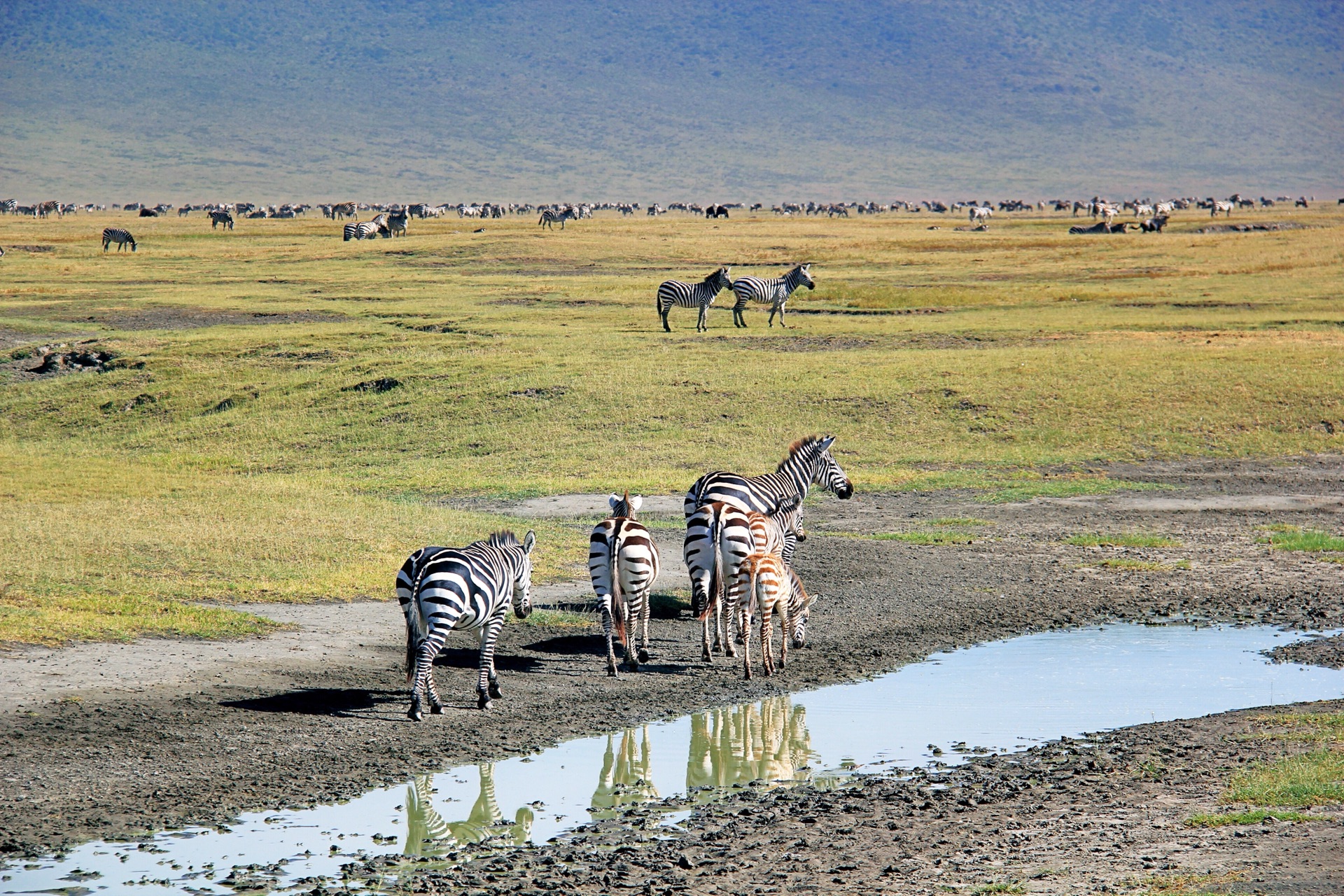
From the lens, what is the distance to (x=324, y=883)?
8.14 meters

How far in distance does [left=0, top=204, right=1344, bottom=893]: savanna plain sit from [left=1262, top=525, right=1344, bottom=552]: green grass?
11cm

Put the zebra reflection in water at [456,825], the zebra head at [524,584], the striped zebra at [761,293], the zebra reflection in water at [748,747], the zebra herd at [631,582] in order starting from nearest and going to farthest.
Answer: the zebra reflection in water at [456,825] < the zebra reflection in water at [748,747] < the zebra herd at [631,582] < the zebra head at [524,584] < the striped zebra at [761,293]

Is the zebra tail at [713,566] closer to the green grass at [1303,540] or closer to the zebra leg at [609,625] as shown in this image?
the zebra leg at [609,625]

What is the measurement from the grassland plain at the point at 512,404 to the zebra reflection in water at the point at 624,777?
4.84 metres

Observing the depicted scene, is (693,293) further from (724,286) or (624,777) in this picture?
(624,777)

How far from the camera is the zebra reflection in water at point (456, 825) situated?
29.4ft

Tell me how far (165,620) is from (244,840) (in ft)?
18.9

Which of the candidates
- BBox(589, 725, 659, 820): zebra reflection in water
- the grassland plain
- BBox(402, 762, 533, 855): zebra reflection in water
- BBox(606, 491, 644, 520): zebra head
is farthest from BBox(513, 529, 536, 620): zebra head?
BBox(402, 762, 533, 855): zebra reflection in water

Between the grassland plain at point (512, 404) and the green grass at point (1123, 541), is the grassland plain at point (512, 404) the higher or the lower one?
the higher one

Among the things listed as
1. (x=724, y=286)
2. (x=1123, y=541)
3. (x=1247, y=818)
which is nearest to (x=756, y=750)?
(x=1247, y=818)

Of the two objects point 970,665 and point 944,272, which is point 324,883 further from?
point 944,272

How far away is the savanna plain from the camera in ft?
29.9

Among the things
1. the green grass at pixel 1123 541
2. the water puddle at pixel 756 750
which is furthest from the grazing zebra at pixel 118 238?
the water puddle at pixel 756 750

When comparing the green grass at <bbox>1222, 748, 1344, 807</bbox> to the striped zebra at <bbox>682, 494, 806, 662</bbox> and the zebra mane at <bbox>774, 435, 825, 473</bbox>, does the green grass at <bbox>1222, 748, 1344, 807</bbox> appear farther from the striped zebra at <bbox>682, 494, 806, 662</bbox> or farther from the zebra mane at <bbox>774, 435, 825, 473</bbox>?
the zebra mane at <bbox>774, 435, 825, 473</bbox>
